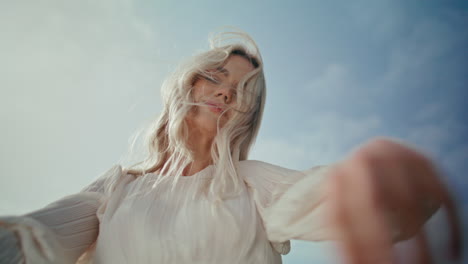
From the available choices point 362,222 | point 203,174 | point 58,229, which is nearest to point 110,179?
point 58,229

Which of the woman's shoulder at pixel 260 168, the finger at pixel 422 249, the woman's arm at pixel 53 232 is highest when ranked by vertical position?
the woman's shoulder at pixel 260 168

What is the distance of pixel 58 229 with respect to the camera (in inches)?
55.4

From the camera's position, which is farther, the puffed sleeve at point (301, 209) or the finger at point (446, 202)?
the puffed sleeve at point (301, 209)

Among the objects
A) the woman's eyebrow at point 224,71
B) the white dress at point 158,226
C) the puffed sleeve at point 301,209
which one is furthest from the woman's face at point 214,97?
the puffed sleeve at point 301,209

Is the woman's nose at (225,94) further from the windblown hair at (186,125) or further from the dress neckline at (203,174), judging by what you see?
the dress neckline at (203,174)

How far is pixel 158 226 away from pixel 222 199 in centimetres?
39

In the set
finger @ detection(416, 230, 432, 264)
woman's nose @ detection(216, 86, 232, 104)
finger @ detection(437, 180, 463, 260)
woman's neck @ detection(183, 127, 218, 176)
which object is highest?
woman's nose @ detection(216, 86, 232, 104)

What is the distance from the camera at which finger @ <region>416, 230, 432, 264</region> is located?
0.58m

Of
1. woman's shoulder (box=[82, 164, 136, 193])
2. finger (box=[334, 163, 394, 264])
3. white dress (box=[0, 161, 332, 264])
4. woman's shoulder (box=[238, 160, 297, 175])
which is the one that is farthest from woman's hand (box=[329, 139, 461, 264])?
woman's shoulder (box=[82, 164, 136, 193])

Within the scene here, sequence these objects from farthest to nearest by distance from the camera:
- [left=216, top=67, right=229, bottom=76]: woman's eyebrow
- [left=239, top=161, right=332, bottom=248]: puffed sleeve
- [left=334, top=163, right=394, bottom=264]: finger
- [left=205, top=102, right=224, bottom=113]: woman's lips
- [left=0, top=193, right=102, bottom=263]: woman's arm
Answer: [left=216, top=67, right=229, bottom=76]: woman's eyebrow < [left=205, top=102, right=224, bottom=113]: woman's lips < [left=0, top=193, right=102, bottom=263]: woman's arm < [left=239, top=161, right=332, bottom=248]: puffed sleeve < [left=334, top=163, right=394, bottom=264]: finger

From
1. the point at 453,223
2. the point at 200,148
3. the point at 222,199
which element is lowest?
the point at 222,199

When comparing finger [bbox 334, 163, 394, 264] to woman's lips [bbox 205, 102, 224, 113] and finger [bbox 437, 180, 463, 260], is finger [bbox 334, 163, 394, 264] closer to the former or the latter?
finger [bbox 437, 180, 463, 260]

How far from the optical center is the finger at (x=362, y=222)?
530 mm

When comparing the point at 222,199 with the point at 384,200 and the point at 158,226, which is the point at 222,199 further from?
the point at 384,200
